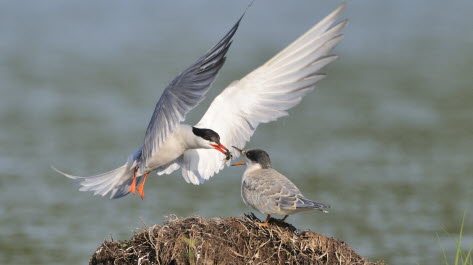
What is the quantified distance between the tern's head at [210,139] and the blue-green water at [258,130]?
2630 mm

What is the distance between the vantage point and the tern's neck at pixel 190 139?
792cm

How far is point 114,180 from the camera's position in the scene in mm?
8555

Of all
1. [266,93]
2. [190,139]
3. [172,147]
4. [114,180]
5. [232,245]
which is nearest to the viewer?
[232,245]

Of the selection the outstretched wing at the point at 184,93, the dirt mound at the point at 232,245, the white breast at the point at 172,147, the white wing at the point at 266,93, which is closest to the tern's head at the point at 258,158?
the outstretched wing at the point at 184,93

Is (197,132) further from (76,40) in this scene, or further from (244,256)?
(76,40)

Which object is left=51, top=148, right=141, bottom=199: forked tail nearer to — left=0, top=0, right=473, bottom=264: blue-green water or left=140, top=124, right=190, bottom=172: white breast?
left=140, top=124, right=190, bottom=172: white breast

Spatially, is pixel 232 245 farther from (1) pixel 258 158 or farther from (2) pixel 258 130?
(2) pixel 258 130

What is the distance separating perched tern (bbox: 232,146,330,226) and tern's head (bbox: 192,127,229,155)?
69 centimetres

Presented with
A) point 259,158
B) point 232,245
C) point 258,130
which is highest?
point 258,130

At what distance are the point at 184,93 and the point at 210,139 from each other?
24.1 inches

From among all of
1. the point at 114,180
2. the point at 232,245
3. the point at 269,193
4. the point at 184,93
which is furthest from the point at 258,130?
the point at 232,245

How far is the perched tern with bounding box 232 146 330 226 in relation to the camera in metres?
6.38

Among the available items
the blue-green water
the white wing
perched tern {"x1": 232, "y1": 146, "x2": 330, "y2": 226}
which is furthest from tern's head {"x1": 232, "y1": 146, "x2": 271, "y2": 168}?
the blue-green water

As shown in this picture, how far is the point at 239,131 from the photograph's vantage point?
823cm
